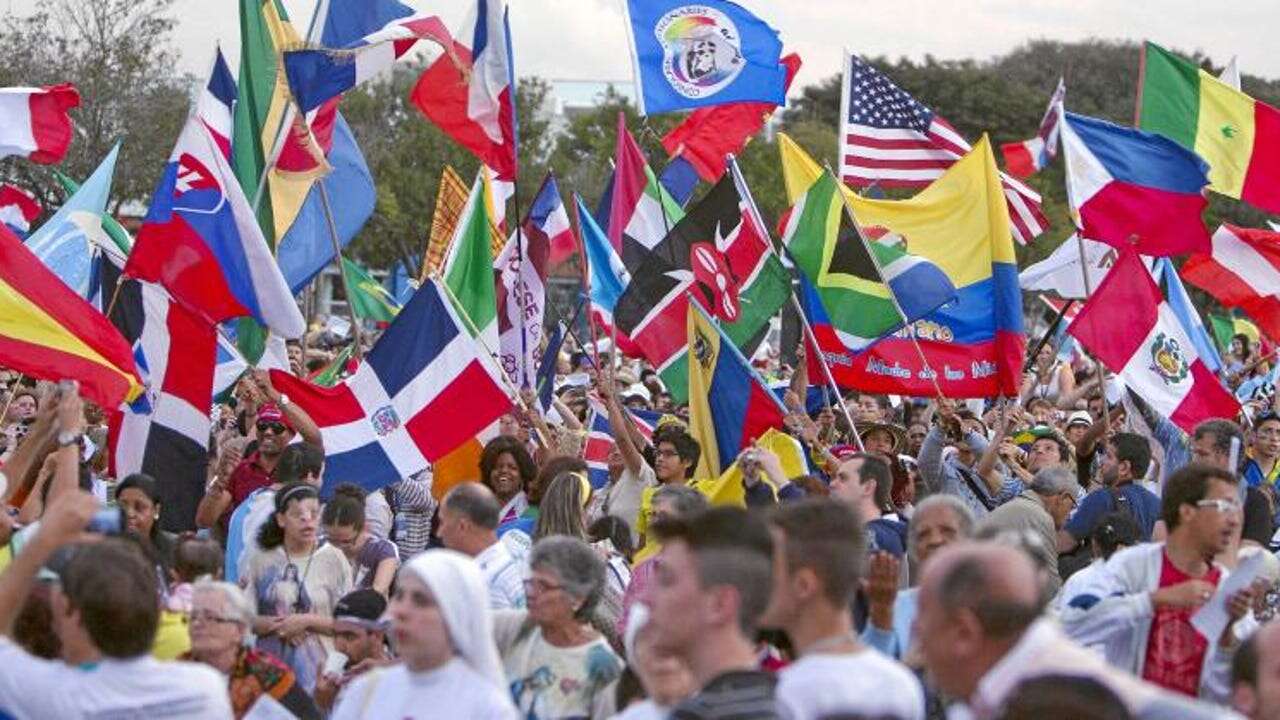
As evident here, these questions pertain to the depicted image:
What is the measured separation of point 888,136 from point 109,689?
12.3m

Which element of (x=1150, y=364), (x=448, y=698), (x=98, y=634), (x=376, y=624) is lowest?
(x=1150, y=364)

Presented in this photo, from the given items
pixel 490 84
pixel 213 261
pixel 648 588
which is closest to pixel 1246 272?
pixel 490 84

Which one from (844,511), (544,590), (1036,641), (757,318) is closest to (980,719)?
(1036,641)

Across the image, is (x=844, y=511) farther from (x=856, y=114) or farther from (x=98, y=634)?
(x=856, y=114)

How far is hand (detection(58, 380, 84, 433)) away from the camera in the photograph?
309 inches

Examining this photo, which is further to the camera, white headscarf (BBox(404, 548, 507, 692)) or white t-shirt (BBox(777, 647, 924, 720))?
white headscarf (BBox(404, 548, 507, 692))

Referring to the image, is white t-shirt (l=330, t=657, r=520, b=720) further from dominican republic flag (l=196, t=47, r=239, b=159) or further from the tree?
the tree

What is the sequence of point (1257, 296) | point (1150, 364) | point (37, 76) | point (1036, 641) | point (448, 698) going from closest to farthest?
point (1036, 641) → point (448, 698) → point (1150, 364) → point (1257, 296) → point (37, 76)

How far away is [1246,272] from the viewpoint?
54.7ft

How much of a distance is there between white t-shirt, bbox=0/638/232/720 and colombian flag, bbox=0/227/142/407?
4622 mm

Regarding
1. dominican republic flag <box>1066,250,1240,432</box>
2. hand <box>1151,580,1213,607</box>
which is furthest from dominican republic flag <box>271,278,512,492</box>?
hand <box>1151,580,1213,607</box>

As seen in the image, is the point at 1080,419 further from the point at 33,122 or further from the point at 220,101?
the point at 33,122

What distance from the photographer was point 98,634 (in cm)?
577

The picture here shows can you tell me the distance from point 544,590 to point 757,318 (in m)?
6.40
